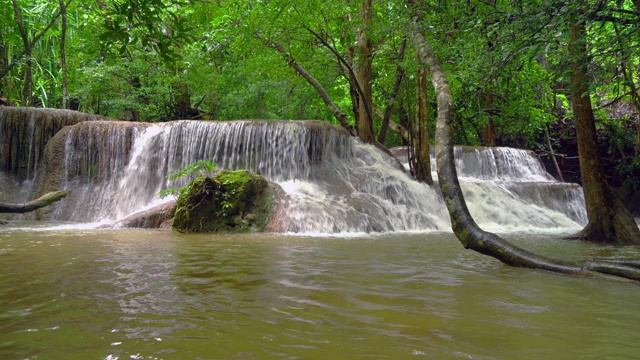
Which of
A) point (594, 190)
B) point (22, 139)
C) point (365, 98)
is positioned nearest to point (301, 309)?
point (594, 190)

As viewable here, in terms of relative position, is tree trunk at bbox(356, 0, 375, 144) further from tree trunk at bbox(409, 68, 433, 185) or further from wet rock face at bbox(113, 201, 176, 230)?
wet rock face at bbox(113, 201, 176, 230)

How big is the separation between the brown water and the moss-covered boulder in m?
3.80

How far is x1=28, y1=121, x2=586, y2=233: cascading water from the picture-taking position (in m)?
12.0

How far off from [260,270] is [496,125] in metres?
20.0

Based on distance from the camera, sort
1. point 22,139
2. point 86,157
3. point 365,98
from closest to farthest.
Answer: point 86,157, point 22,139, point 365,98

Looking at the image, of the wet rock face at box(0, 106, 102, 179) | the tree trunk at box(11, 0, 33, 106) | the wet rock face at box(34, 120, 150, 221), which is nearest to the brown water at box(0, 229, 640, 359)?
the wet rock face at box(34, 120, 150, 221)

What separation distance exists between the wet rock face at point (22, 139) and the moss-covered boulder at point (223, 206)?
24.9 feet

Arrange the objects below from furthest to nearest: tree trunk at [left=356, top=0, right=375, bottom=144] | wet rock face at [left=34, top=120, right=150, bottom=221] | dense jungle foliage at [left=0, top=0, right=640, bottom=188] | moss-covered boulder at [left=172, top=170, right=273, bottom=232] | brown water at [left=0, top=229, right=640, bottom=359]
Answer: tree trunk at [left=356, top=0, right=375, bottom=144] → wet rock face at [left=34, top=120, right=150, bottom=221] → dense jungle foliage at [left=0, top=0, right=640, bottom=188] → moss-covered boulder at [left=172, top=170, right=273, bottom=232] → brown water at [left=0, top=229, right=640, bottom=359]

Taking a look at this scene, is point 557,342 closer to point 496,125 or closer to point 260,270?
point 260,270

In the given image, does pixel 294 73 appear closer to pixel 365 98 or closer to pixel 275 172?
pixel 365 98

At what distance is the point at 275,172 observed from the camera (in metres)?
12.6

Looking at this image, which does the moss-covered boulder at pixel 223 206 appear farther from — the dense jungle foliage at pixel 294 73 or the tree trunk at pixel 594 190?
the tree trunk at pixel 594 190

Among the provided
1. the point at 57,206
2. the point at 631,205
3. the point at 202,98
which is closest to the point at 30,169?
the point at 57,206

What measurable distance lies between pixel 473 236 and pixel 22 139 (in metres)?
14.3
